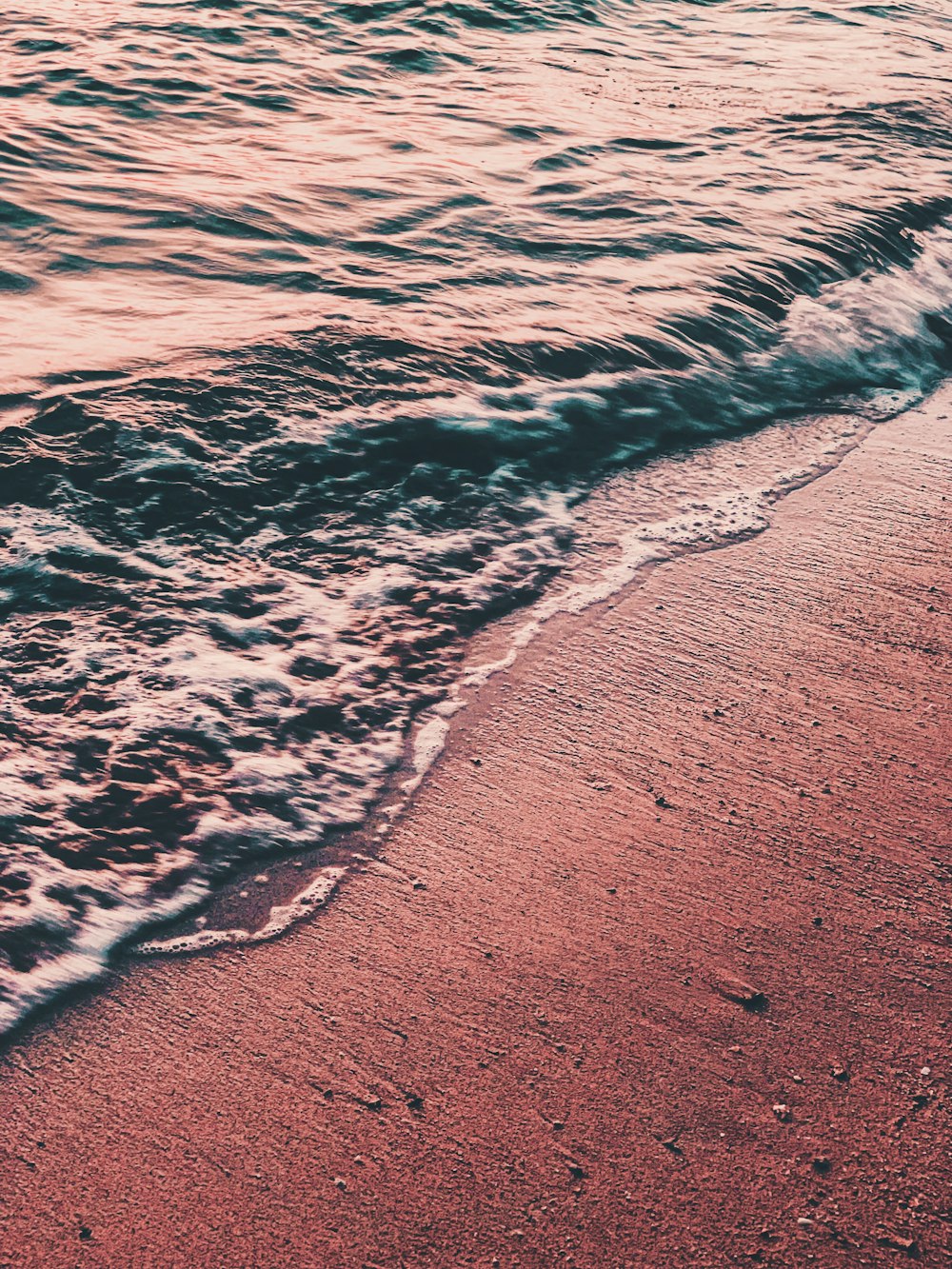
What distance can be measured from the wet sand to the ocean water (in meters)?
0.38

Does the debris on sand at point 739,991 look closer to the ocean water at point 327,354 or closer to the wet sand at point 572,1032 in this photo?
the wet sand at point 572,1032

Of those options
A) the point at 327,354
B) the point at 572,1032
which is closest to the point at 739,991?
the point at 572,1032

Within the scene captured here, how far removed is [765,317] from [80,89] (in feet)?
18.9

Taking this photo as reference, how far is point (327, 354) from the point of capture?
5316mm

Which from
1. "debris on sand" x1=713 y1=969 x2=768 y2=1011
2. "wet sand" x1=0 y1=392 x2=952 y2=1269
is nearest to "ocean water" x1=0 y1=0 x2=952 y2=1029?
"wet sand" x1=0 y1=392 x2=952 y2=1269

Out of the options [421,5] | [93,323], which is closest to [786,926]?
[93,323]

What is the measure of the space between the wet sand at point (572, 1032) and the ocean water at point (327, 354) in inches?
14.8

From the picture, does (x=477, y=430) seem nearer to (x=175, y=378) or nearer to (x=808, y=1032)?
(x=175, y=378)

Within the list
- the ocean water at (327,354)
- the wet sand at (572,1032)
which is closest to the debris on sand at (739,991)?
the wet sand at (572,1032)

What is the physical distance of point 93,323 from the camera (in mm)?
5457

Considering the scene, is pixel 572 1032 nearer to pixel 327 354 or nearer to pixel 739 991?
pixel 739 991

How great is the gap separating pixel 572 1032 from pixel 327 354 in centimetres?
368

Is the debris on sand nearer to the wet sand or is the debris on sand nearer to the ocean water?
the wet sand

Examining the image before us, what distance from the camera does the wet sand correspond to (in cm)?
212
